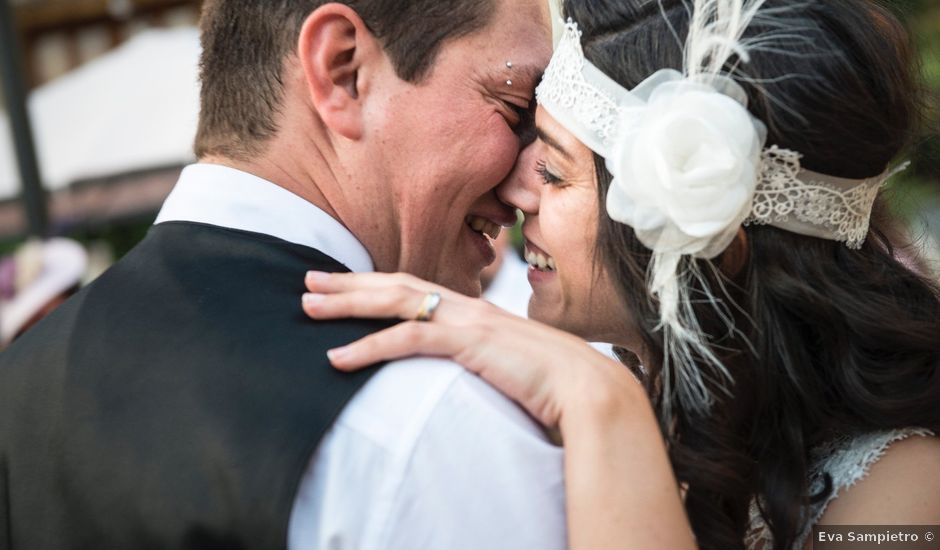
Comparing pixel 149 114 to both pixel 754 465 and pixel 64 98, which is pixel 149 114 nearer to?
pixel 64 98

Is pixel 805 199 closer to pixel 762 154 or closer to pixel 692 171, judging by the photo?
pixel 762 154

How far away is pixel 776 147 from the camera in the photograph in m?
2.22

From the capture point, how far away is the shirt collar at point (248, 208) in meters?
2.08

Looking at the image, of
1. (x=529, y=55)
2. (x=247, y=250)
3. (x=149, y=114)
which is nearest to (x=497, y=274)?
(x=149, y=114)

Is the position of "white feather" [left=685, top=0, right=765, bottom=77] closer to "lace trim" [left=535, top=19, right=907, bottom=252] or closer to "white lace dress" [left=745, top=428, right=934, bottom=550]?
"lace trim" [left=535, top=19, right=907, bottom=252]

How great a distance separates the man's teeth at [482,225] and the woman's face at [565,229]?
9 centimetres

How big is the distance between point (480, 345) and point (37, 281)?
4.25 metres

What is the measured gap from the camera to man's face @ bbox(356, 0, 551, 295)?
2350mm

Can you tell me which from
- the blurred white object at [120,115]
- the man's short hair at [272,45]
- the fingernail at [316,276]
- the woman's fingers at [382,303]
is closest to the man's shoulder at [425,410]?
the woman's fingers at [382,303]

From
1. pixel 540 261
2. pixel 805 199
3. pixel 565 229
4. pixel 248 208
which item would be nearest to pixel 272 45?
pixel 248 208

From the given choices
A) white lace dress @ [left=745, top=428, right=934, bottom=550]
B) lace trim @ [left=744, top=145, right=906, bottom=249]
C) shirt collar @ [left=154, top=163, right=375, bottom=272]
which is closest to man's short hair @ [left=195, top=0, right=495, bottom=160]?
shirt collar @ [left=154, top=163, right=375, bottom=272]

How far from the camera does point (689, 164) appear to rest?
7.14ft

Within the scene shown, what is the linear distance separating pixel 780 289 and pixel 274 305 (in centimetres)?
122

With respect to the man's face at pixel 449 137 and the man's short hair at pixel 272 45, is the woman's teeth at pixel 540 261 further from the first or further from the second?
the man's short hair at pixel 272 45
